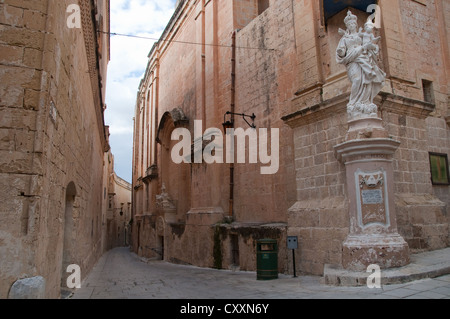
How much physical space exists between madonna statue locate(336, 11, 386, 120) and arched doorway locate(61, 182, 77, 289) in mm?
5362

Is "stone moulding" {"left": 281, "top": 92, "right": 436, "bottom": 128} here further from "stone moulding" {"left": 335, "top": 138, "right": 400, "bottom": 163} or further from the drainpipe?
the drainpipe

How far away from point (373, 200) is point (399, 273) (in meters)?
1.22

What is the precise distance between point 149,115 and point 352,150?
20579 millimetres

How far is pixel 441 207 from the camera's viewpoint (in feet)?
23.8

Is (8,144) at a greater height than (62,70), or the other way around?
(62,70)

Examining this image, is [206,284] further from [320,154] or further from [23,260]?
[23,260]

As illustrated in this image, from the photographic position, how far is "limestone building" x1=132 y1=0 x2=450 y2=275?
6.91 metres

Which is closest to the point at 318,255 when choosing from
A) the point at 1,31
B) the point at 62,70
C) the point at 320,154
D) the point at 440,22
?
the point at 320,154

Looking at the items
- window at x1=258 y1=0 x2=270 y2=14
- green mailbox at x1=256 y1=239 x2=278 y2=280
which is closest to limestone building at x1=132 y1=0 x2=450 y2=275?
window at x1=258 y1=0 x2=270 y2=14

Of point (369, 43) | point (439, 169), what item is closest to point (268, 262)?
point (439, 169)

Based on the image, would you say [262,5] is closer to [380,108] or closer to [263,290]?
[380,108]

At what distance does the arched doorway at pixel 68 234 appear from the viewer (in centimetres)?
632

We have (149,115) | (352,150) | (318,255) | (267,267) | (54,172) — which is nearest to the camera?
(54,172)

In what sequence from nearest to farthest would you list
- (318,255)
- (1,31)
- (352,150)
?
1. (1,31)
2. (352,150)
3. (318,255)
